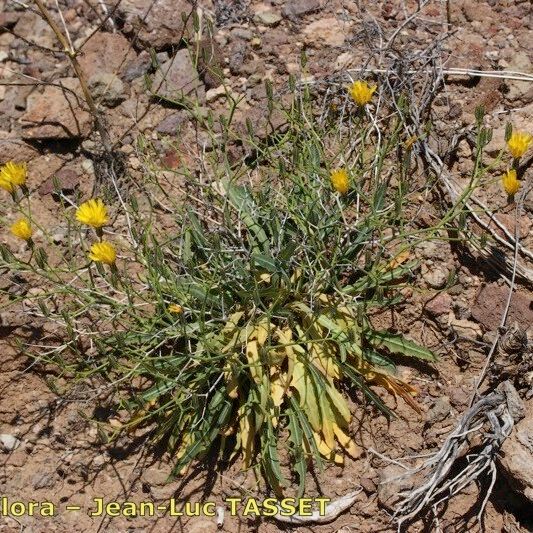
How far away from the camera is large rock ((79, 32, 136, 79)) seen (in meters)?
3.86

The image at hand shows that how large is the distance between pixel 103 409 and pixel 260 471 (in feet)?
2.43

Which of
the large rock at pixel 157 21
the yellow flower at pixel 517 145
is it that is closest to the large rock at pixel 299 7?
the large rock at pixel 157 21

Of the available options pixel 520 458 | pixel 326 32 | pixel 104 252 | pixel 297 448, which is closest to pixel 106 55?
pixel 326 32

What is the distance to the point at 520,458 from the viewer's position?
2.68m

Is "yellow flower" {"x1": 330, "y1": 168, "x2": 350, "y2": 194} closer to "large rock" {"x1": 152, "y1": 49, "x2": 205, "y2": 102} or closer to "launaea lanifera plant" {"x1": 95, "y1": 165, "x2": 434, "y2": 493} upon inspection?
"launaea lanifera plant" {"x1": 95, "y1": 165, "x2": 434, "y2": 493}

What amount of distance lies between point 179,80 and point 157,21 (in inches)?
15.9

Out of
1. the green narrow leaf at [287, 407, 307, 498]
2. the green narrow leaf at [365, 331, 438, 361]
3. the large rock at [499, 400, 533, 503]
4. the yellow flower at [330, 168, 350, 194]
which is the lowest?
the green narrow leaf at [287, 407, 307, 498]

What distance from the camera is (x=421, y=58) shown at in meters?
3.51

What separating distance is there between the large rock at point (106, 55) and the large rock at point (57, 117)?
18 cm

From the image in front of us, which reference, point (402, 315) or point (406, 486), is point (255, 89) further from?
point (406, 486)

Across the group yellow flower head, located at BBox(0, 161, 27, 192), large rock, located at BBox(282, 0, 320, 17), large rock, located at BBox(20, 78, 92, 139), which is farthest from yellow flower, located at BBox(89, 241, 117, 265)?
large rock, located at BBox(282, 0, 320, 17)

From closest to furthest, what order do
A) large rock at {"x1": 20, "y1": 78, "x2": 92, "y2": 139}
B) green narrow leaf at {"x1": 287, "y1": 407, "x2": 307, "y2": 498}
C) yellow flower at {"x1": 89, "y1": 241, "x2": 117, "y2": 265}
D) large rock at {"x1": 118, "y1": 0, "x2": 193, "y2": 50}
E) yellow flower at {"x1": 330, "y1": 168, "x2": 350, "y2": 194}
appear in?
yellow flower at {"x1": 89, "y1": 241, "x2": 117, "y2": 265} < yellow flower at {"x1": 330, "y1": 168, "x2": 350, "y2": 194} < green narrow leaf at {"x1": 287, "y1": 407, "x2": 307, "y2": 498} < large rock at {"x1": 20, "y1": 78, "x2": 92, "y2": 139} < large rock at {"x1": 118, "y1": 0, "x2": 193, "y2": 50}

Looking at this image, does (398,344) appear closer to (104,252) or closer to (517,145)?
(517,145)

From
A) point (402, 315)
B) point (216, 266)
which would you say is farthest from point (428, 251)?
point (216, 266)
